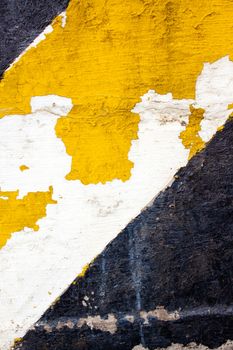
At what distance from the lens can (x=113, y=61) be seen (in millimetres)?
1071

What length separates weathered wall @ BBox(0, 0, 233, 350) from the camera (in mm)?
1058

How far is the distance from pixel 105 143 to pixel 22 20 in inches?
13.5

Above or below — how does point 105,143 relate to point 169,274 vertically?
above

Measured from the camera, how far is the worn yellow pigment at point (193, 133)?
1101 millimetres

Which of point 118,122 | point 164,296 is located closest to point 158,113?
point 118,122

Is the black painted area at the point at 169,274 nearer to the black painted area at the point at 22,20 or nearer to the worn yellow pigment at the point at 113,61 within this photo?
the worn yellow pigment at the point at 113,61

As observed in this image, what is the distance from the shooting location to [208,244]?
114 cm

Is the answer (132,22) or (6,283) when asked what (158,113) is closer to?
(132,22)

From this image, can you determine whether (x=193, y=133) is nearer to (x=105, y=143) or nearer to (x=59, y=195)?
(x=105, y=143)

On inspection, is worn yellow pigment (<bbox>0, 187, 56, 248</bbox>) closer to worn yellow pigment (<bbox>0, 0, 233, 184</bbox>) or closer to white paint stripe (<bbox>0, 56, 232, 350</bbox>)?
white paint stripe (<bbox>0, 56, 232, 350</bbox>)

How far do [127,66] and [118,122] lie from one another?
133mm

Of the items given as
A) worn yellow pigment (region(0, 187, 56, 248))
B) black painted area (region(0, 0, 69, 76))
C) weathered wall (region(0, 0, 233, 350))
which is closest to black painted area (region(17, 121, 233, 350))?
weathered wall (region(0, 0, 233, 350))

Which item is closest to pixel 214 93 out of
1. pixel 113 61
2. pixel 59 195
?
pixel 113 61

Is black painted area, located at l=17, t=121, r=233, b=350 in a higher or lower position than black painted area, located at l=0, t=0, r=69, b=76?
lower
